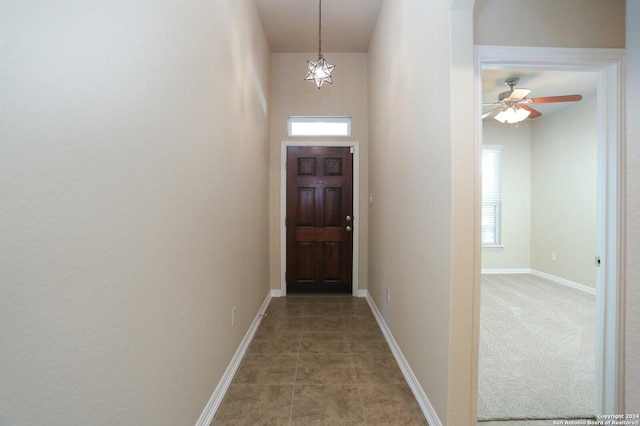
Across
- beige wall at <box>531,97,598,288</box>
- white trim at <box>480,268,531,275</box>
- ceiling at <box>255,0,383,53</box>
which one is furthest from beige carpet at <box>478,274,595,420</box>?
ceiling at <box>255,0,383,53</box>

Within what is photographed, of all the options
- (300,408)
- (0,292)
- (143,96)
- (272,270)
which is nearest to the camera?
(0,292)

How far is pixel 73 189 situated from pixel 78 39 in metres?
0.41

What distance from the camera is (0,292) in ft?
1.78

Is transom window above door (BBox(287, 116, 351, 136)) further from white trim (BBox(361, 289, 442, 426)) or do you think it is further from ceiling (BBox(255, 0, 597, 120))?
white trim (BBox(361, 289, 442, 426))

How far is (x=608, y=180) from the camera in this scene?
58.0 inches

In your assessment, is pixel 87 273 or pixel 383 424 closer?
pixel 87 273

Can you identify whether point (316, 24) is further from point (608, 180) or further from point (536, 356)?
point (536, 356)

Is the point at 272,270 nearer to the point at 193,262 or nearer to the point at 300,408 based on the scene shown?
the point at 300,408

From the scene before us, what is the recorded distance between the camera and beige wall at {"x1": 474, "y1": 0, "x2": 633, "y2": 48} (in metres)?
1.41

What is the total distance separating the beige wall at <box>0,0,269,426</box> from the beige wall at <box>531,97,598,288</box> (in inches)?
199

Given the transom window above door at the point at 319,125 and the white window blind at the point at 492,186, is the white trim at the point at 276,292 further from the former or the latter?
the white window blind at the point at 492,186

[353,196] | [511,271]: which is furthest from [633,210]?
[511,271]

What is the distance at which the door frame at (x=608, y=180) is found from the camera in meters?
1.43

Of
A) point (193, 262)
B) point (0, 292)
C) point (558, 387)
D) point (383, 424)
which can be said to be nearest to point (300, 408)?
point (383, 424)
